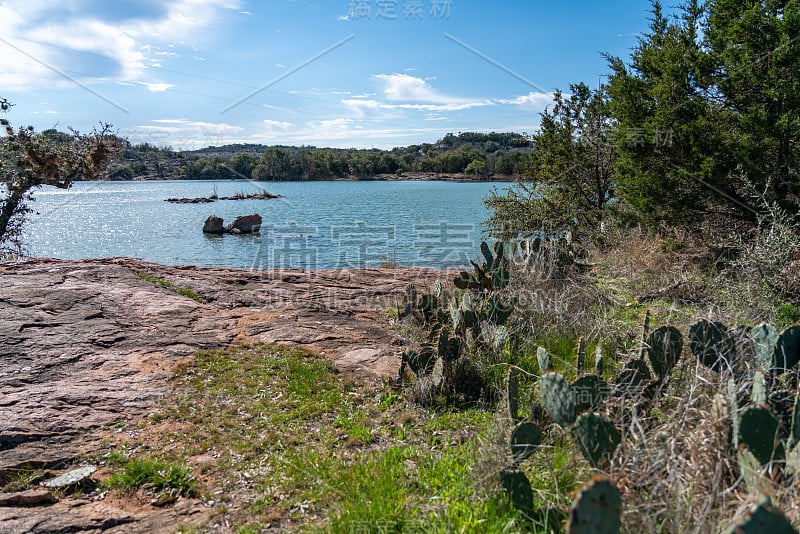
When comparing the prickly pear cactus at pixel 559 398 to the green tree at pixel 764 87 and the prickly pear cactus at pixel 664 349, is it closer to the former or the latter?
the prickly pear cactus at pixel 664 349

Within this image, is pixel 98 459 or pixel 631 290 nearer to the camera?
pixel 98 459

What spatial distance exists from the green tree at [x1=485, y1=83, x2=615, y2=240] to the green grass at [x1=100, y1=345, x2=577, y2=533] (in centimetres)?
996

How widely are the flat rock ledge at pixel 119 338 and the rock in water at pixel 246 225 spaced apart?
23.7 metres

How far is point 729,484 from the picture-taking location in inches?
92.3

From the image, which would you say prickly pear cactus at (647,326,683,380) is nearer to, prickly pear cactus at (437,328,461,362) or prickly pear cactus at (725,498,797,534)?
prickly pear cactus at (437,328,461,362)

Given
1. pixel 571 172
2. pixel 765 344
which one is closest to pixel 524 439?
pixel 765 344

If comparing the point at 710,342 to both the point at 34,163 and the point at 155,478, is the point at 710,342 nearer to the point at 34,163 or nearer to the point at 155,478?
the point at 155,478

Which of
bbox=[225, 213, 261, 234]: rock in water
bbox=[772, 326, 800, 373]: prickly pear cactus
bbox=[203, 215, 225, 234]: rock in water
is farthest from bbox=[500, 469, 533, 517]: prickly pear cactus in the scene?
bbox=[203, 215, 225, 234]: rock in water

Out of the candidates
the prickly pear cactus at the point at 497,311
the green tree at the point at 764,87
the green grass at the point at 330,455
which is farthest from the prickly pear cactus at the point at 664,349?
the green tree at the point at 764,87

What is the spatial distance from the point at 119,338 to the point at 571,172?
460 inches

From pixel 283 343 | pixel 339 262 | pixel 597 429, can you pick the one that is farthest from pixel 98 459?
pixel 339 262

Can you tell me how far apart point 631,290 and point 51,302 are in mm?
8242

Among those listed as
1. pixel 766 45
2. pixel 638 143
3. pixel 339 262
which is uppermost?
pixel 766 45

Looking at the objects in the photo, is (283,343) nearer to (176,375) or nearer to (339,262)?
(176,375)
